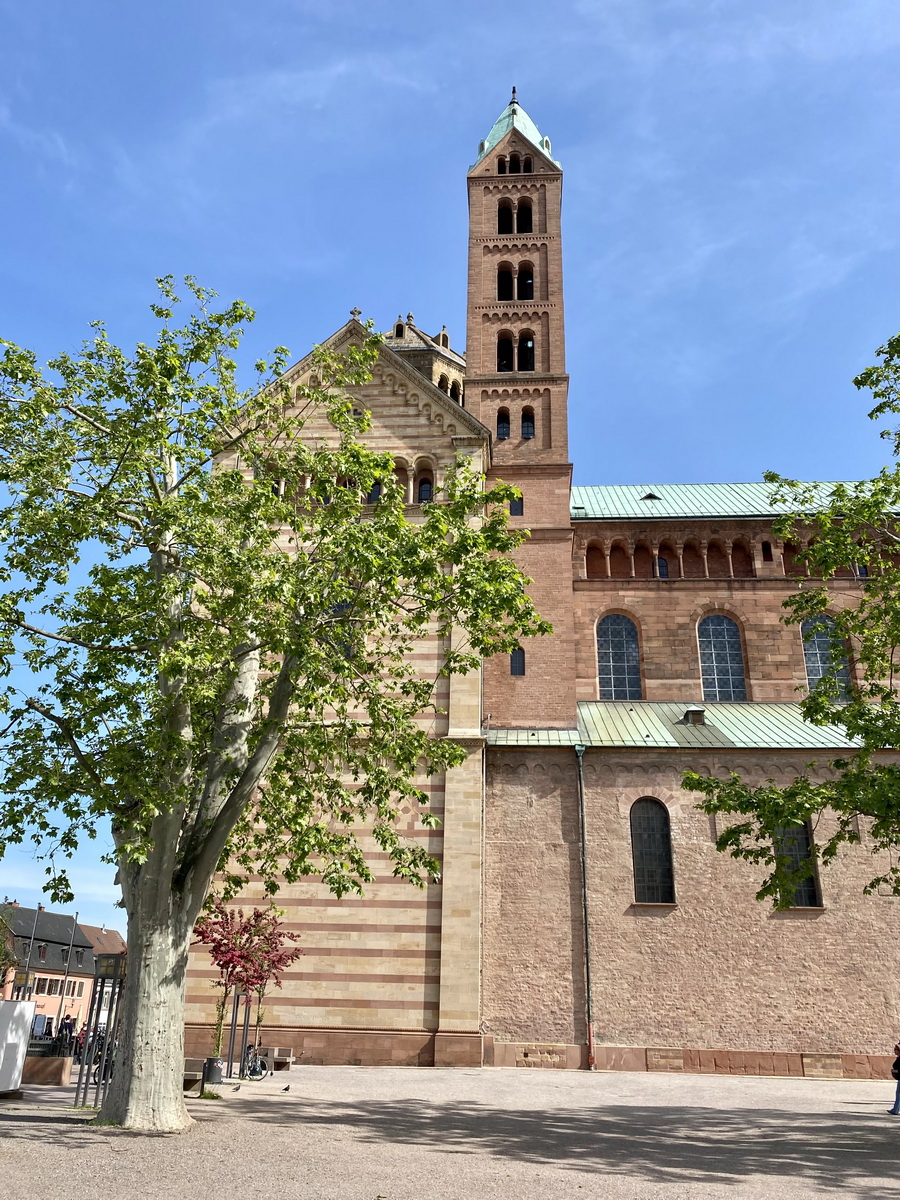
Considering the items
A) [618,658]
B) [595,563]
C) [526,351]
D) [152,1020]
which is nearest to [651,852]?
[618,658]

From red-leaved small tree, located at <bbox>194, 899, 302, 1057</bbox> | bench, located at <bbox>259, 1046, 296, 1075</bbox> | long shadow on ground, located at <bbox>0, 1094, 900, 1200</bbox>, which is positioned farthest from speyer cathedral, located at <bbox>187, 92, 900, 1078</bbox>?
long shadow on ground, located at <bbox>0, 1094, 900, 1200</bbox>

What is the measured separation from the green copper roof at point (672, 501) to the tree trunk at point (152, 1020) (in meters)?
23.2

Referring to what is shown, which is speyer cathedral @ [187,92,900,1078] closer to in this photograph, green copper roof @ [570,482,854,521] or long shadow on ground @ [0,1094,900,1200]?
green copper roof @ [570,482,854,521]

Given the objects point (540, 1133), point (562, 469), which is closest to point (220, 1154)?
point (540, 1133)

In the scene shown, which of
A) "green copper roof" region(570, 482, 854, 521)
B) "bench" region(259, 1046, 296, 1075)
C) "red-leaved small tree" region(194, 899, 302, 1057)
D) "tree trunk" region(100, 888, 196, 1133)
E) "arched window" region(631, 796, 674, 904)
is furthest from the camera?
"green copper roof" region(570, 482, 854, 521)

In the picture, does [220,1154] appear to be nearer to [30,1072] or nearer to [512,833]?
[30,1072]

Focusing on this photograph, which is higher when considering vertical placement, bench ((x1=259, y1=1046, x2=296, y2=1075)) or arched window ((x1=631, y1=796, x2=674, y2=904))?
arched window ((x1=631, y1=796, x2=674, y2=904))

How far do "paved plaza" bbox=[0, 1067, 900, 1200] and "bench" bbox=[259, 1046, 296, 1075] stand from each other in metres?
2.10

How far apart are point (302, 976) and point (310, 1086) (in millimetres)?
5295

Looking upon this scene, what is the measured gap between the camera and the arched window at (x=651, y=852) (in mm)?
25234

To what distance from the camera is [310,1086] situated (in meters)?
18.0

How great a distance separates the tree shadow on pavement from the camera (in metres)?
10.6

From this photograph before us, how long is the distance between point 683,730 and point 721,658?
15.7 ft

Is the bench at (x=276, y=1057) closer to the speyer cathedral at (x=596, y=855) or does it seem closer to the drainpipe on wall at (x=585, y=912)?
the speyer cathedral at (x=596, y=855)
